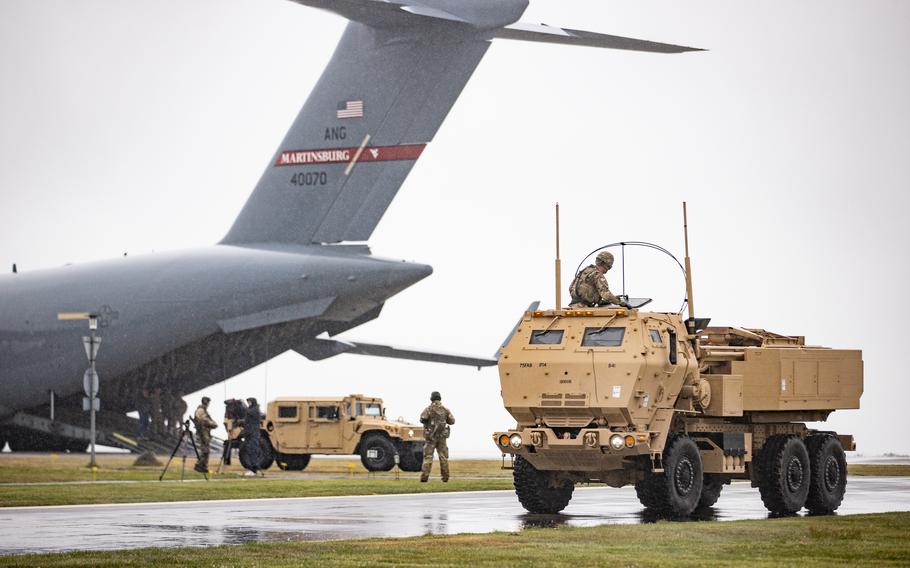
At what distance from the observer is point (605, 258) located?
1897 cm

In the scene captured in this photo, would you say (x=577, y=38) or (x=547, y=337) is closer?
(x=547, y=337)

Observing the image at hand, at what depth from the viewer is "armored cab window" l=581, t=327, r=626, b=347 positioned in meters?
17.9

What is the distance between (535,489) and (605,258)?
3.12m

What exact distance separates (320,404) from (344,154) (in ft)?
19.0

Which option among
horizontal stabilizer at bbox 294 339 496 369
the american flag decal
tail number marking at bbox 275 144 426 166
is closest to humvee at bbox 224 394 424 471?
horizontal stabilizer at bbox 294 339 496 369

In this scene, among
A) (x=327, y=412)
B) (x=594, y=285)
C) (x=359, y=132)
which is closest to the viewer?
(x=594, y=285)

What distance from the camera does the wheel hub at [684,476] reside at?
17922 millimetres

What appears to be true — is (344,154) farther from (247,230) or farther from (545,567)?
(545,567)

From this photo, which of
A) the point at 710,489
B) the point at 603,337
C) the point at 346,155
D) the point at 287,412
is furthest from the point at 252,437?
the point at 603,337

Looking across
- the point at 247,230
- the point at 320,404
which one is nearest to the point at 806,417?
the point at 320,404

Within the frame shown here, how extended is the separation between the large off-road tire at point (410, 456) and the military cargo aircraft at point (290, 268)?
3.47 metres

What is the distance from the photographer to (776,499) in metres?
19.1

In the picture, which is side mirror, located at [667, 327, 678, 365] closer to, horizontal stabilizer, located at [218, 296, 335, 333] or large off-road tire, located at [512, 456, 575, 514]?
large off-road tire, located at [512, 456, 575, 514]

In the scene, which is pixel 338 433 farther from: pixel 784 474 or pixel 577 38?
pixel 784 474
